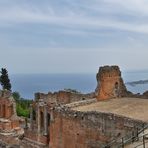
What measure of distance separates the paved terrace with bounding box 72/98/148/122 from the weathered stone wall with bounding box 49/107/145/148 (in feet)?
3.86

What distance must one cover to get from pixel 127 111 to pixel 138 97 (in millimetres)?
6808

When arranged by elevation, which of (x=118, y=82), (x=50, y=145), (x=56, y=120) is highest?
(x=118, y=82)

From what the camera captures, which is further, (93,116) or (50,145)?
(50,145)

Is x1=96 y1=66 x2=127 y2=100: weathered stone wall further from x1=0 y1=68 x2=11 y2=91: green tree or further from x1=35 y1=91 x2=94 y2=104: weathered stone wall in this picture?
x1=0 y1=68 x2=11 y2=91: green tree

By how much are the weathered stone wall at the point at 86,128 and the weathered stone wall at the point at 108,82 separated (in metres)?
6.31

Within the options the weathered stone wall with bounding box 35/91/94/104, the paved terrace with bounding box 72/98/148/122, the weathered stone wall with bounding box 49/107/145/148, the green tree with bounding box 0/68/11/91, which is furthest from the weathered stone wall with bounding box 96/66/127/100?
the green tree with bounding box 0/68/11/91

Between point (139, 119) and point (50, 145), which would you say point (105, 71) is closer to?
point (50, 145)

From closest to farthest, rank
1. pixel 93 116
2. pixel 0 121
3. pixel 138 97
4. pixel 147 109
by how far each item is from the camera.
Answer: pixel 93 116 → pixel 147 109 → pixel 138 97 → pixel 0 121

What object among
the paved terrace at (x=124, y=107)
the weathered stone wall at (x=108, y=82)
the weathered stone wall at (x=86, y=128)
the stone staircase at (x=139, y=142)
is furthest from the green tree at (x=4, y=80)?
the stone staircase at (x=139, y=142)

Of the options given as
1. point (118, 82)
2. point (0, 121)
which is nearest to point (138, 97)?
point (118, 82)

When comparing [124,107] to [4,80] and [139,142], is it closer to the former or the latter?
[139,142]

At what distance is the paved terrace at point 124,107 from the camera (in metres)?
25.5

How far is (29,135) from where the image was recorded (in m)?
34.7

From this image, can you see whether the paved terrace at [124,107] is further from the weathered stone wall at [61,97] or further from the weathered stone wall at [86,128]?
the weathered stone wall at [61,97]
